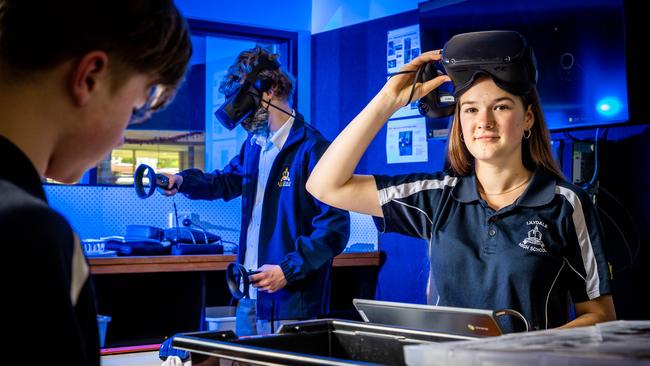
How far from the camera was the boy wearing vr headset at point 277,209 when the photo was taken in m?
2.97

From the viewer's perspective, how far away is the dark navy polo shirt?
1892mm

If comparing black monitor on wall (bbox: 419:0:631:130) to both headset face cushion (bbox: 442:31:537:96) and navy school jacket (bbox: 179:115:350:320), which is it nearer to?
navy school jacket (bbox: 179:115:350:320)

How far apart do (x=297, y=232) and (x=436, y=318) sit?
170 centimetres

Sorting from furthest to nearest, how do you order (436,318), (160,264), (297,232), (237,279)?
(160,264) < (297,232) < (237,279) < (436,318)

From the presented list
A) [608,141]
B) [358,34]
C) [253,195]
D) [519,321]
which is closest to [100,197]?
[253,195]

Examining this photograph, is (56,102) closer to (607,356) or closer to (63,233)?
(63,233)

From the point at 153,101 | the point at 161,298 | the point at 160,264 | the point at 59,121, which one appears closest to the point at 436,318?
the point at 153,101

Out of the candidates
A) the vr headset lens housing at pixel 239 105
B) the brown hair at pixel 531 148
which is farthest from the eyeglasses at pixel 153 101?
the vr headset lens housing at pixel 239 105

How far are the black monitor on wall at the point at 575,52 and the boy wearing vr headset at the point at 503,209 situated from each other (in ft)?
4.19

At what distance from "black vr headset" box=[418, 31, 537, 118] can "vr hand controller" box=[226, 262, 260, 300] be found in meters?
1.06

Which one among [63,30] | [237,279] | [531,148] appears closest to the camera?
[63,30]

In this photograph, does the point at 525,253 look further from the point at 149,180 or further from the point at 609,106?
the point at 149,180

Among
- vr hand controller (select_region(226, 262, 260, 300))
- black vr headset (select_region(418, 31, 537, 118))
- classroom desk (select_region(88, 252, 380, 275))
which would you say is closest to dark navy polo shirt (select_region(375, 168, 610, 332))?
black vr headset (select_region(418, 31, 537, 118))

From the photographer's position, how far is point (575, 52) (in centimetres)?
338
